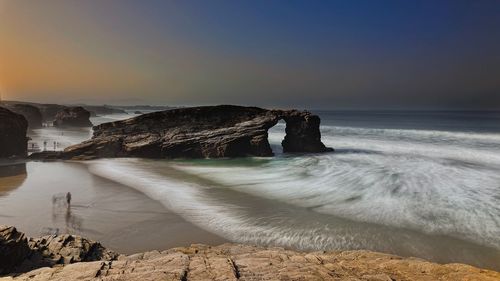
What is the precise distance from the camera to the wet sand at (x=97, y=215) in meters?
12.8

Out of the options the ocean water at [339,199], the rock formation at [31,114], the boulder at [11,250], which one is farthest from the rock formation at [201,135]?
the rock formation at [31,114]

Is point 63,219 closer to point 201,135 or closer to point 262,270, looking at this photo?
point 262,270

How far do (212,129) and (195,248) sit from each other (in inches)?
1136

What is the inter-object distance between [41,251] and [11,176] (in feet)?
63.6

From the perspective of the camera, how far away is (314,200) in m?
18.7

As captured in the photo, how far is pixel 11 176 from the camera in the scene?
24875mm

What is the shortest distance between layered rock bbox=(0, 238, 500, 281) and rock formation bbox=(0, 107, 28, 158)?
32178 mm

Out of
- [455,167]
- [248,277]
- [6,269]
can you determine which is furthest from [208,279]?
[455,167]

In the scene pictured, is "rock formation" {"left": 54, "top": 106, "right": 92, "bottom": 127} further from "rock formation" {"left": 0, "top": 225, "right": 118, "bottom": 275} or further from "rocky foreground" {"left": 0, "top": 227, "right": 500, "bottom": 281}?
"rocky foreground" {"left": 0, "top": 227, "right": 500, "bottom": 281}

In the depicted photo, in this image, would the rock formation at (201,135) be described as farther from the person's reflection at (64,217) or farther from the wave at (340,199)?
the person's reflection at (64,217)

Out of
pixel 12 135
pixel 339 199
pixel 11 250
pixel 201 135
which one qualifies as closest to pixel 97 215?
pixel 11 250

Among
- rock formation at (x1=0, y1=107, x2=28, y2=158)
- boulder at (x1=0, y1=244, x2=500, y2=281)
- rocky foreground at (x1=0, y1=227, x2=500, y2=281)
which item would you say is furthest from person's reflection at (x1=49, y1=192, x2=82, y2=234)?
rock formation at (x1=0, y1=107, x2=28, y2=158)

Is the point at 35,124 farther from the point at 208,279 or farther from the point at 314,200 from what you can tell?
the point at 208,279

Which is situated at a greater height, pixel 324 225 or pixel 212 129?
pixel 212 129
